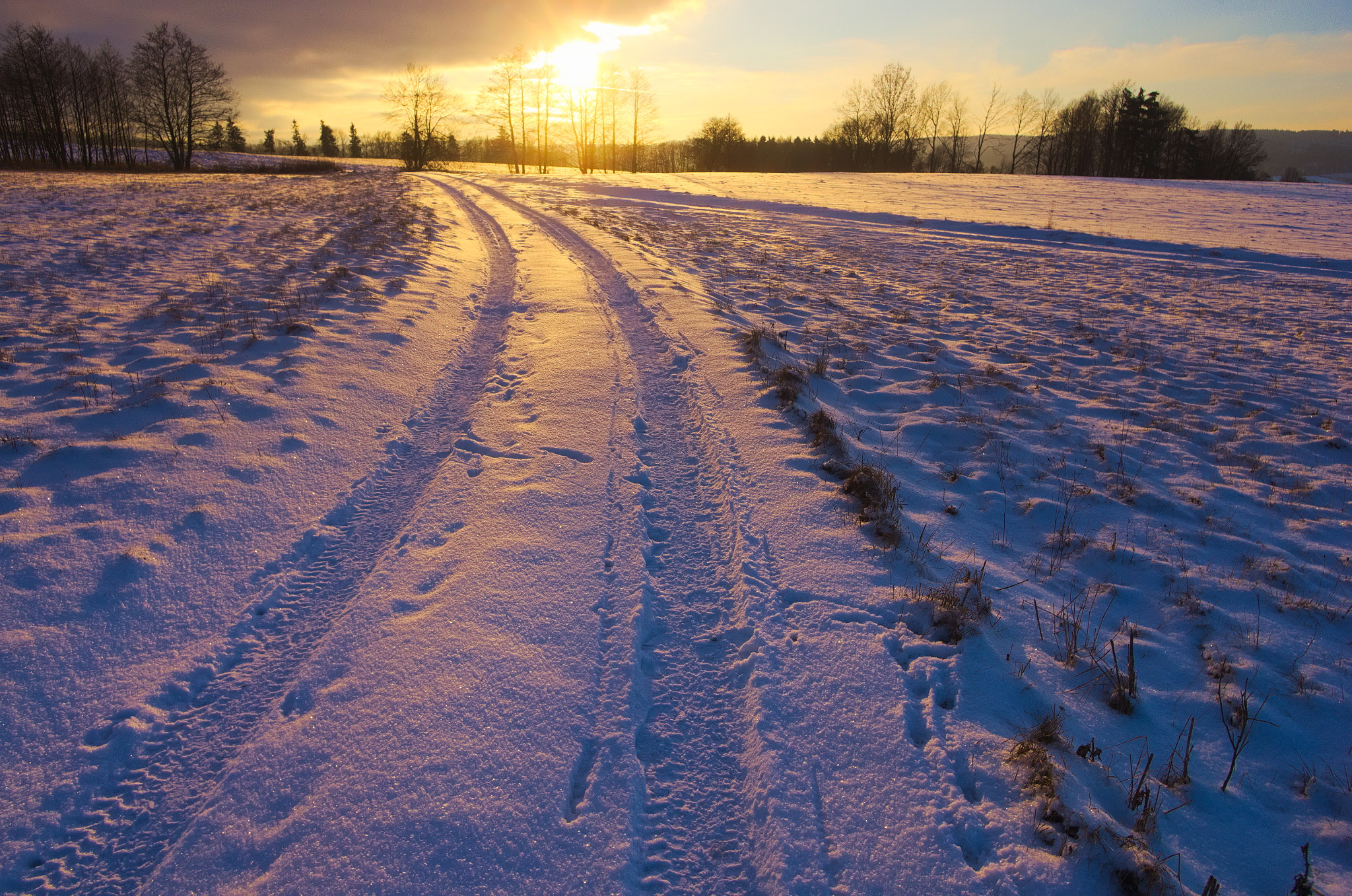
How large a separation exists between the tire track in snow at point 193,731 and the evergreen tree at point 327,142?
12679 cm

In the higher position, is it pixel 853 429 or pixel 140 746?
pixel 853 429

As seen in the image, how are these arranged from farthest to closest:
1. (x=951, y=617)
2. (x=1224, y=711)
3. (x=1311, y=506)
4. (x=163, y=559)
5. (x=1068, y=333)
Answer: (x=1068, y=333) → (x=1311, y=506) → (x=163, y=559) → (x=951, y=617) → (x=1224, y=711)

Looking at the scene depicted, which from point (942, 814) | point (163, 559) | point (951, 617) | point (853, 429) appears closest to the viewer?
point (942, 814)

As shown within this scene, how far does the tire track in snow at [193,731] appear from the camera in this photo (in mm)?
2086

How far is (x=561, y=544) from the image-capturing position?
3.86m

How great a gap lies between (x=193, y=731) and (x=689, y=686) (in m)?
2.28

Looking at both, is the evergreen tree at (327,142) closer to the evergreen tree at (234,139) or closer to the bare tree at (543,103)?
the evergreen tree at (234,139)

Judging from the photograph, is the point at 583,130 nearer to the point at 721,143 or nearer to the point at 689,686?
the point at 721,143

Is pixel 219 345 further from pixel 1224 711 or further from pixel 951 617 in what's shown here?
pixel 1224 711

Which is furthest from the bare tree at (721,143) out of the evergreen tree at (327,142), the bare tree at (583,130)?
the evergreen tree at (327,142)

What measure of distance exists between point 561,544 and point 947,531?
2854 mm

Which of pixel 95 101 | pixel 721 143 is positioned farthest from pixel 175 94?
pixel 721 143

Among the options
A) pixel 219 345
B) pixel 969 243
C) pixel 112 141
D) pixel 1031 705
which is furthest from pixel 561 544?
pixel 112 141

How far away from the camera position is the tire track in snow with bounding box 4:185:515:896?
209cm
